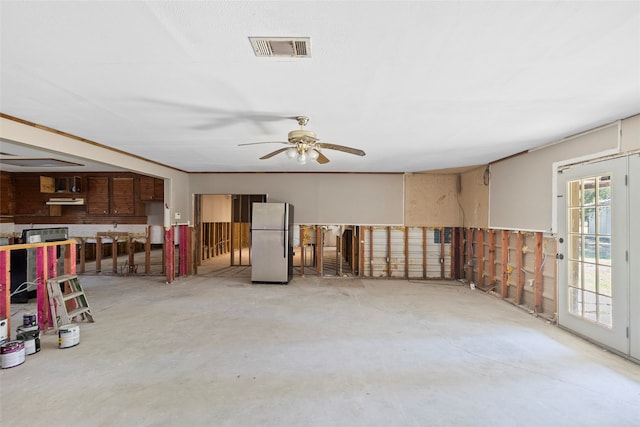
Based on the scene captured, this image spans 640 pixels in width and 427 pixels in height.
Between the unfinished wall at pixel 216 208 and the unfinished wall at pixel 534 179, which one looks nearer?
the unfinished wall at pixel 534 179

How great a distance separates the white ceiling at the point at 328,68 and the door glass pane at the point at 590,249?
0.73 meters

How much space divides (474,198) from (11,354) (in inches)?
280

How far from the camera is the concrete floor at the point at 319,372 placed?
6.93 ft

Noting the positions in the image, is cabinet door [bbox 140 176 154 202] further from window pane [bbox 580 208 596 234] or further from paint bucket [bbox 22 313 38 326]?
window pane [bbox 580 208 596 234]

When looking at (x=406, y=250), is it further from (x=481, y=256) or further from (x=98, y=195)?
(x=98, y=195)

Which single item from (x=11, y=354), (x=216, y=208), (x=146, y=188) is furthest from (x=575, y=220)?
(x=146, y=188)

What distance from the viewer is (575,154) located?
3611mm

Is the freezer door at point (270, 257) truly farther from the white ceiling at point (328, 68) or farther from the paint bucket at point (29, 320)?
the paint bucket at point (29, 320)

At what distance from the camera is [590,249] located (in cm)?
345

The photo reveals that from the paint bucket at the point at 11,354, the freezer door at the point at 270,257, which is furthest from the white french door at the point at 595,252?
the paint bucket at the point at 11,354

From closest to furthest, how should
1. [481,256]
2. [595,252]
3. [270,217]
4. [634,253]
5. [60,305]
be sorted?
[634,253] < [595,252] < [60,305] < [481,256] < [270,217]

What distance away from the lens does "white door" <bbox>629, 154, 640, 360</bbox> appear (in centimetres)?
286

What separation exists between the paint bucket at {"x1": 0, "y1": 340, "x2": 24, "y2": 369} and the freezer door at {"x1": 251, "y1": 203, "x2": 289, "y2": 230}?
3739 millimetres

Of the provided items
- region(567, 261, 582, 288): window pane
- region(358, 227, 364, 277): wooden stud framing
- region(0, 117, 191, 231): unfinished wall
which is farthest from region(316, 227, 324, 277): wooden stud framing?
region(567, 261, 582, 288): window pane
